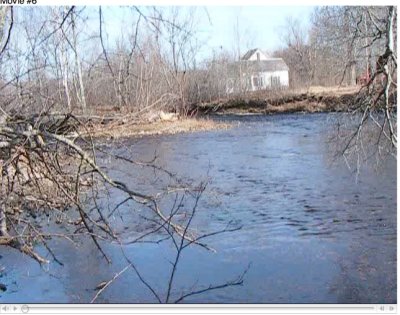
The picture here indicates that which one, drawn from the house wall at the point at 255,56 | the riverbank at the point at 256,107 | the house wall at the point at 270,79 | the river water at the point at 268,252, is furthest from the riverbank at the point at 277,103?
the river water at the point at 268,252

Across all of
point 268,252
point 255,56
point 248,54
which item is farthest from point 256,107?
point 268,252

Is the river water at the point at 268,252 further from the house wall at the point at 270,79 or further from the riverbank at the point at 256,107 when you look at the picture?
the house wall at the point at 270,79

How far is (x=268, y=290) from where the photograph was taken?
3.79 meters

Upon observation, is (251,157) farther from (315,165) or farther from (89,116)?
(89,116)

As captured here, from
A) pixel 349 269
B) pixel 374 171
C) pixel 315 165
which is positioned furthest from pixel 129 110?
pixel 315 165

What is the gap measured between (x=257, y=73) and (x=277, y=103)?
4342 mm

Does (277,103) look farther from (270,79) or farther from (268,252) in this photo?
(268,252)

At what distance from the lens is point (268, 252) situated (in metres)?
4.60

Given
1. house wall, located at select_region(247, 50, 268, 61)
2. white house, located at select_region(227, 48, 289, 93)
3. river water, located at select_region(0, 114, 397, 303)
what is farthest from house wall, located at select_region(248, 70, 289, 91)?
river water, located at select_region(0, 114, 397, 303)

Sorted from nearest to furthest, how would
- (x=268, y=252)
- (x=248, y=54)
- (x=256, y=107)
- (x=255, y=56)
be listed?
(x=268, y=252) < (x=256, y=107) < (x=248, y=54) < (x=255, y=56)

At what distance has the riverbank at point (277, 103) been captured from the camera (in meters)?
21.9

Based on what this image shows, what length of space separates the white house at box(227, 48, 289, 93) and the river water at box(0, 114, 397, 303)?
18.7 meters
